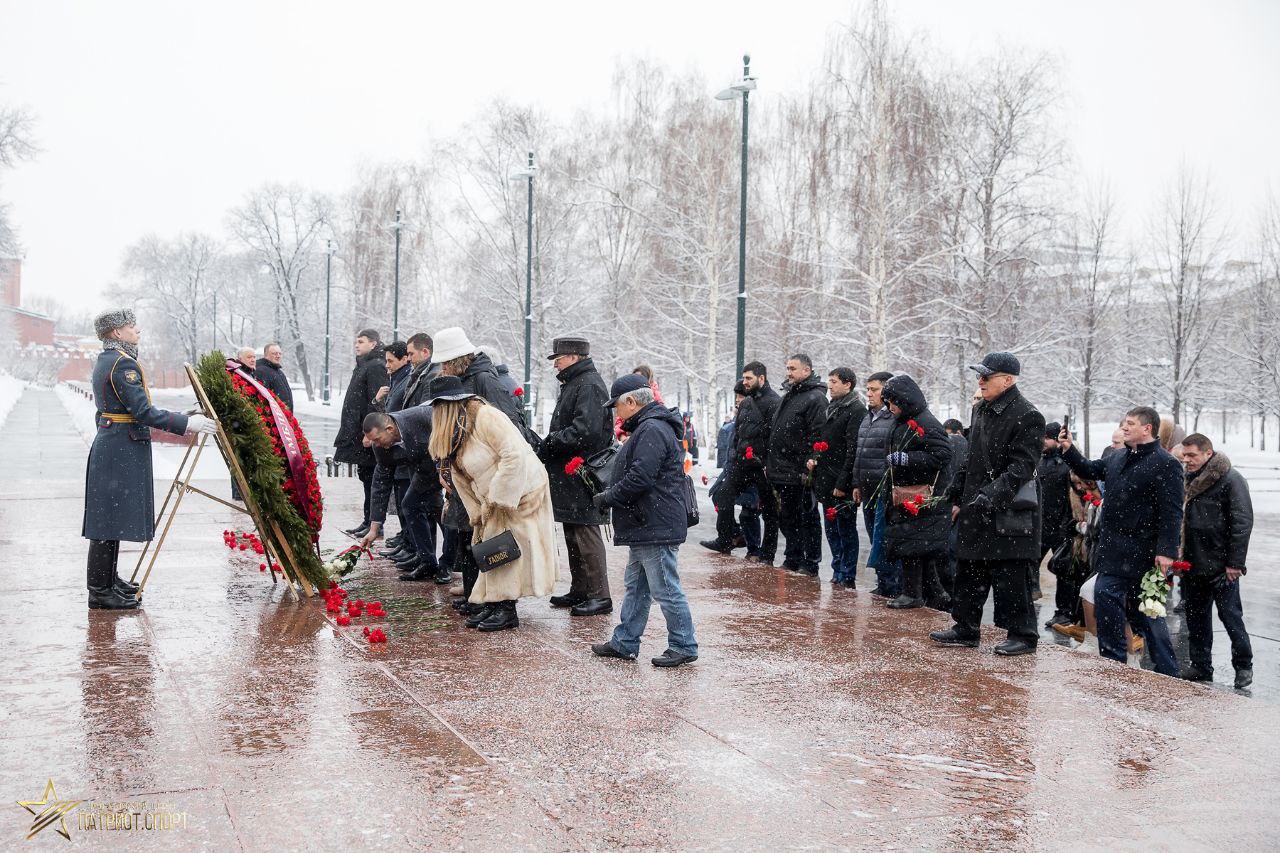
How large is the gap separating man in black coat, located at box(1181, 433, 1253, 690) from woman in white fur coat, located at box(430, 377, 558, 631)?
4.41 metres

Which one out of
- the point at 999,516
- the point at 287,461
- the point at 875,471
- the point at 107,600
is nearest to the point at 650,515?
the point at 999,516

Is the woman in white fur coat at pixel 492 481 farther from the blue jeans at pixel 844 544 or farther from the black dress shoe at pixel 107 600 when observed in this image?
the blue jeans at pixel 844 544

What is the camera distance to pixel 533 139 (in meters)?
38.7

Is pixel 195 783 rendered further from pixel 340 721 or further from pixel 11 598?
pixel 11 598

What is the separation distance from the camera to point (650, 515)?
6316 millimetres

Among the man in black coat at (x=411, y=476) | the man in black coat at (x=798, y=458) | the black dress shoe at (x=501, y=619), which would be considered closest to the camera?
the black dress shoe at (x=501, y=619)

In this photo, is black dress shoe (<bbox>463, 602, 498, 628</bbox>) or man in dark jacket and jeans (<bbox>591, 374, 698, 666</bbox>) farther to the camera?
black dress shoe (<bbox>463, 602, 498, 628</bbox>)

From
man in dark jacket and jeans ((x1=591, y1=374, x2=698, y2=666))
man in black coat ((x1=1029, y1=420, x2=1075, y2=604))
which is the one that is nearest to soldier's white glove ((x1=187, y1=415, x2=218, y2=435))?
man in dark jacket and jeans ((x1=591, y1=374, x2=698, y2=666))

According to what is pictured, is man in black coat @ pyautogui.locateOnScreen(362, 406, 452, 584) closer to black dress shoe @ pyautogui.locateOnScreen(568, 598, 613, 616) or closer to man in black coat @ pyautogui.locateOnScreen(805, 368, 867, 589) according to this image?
black dress shoe @ pyautogui.locateOnScreen(568, 598, 613, 616)

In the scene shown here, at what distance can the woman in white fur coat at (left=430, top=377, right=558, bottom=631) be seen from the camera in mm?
6730

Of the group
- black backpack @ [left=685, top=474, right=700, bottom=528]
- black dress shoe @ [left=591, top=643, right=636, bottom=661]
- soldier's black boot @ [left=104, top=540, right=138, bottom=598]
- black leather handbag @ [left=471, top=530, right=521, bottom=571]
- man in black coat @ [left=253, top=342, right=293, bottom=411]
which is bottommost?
black dress shoe @ [left=591, top=643, right=636, bottom=661]

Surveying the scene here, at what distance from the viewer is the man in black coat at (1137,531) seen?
6.89 meters

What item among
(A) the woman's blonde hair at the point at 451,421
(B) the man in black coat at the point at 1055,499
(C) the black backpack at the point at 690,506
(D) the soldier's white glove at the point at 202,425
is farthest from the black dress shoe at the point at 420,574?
(B) the man in black coat at the point at 1055,499

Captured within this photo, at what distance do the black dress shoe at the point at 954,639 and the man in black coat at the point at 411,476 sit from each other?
11.8ft
